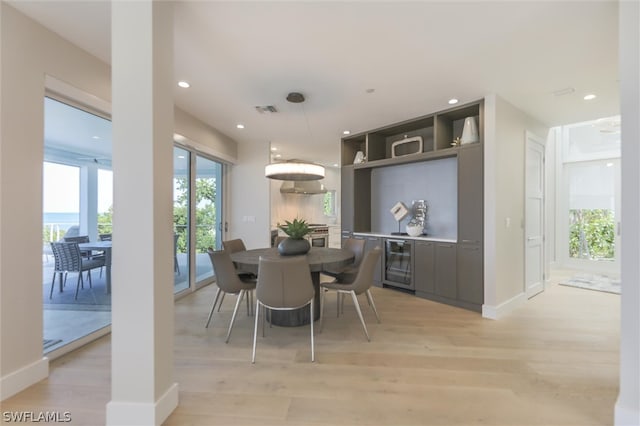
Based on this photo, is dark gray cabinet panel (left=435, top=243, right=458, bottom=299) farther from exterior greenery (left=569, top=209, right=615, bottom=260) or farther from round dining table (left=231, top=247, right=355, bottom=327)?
exterior greenery (left=569, top=209, right=615, bottom=260)

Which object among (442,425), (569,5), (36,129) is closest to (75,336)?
(36,129)

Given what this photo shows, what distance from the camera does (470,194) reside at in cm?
381

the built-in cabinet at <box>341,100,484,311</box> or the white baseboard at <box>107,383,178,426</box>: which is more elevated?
the built-in cabinet at <box>341,100,484,311</box>

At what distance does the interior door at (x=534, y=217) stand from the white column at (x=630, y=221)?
2.59 m

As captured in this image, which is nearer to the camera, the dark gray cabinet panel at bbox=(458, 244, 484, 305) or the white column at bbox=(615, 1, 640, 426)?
the white column at bbox=(615, 1, 640, 426)

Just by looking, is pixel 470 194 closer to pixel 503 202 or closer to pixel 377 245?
pixel 503 202

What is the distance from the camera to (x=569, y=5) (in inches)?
79.0

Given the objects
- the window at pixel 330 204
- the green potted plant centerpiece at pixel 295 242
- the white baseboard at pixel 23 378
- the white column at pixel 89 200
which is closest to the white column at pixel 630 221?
the green potted plant centerpiece at pixel 295 242

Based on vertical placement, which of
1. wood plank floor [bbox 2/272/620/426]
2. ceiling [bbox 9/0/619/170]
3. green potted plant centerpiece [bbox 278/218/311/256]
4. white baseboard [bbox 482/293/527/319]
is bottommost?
wood plank floor [bbox 2/272/620/426]

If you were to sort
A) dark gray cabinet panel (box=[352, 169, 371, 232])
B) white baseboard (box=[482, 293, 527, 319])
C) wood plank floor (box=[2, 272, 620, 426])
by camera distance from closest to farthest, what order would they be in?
wood plank floor (box=[2, 272, 620, 426]) → white baseboard (box=[482, 293, 527, 319]) → dark gray cabinet panel (box=[352, 169, 371, 232])

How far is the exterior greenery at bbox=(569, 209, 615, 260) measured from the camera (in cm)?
→ 619

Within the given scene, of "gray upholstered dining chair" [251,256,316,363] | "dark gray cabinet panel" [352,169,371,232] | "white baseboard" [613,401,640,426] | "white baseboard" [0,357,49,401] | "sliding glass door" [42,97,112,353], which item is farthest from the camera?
"dark gray cabinet panel" [352,169,371,232]

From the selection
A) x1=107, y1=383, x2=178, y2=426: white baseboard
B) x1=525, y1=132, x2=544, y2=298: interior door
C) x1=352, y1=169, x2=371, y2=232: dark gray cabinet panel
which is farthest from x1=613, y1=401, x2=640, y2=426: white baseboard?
x1=352, y1=169, x2=371, y2=232: dark gray cabinet panel

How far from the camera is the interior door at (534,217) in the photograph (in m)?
4.16
